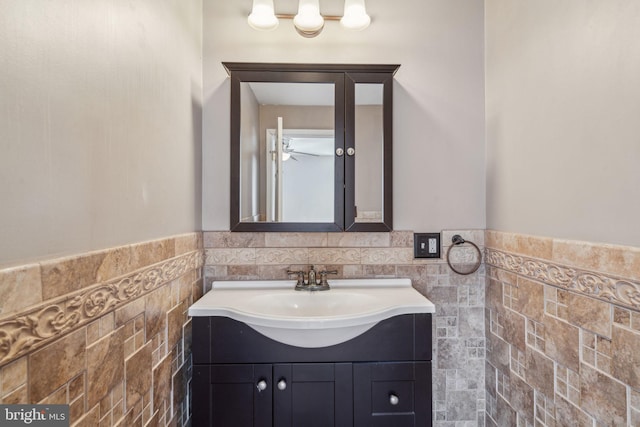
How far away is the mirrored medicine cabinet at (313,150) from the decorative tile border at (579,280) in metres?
0.54

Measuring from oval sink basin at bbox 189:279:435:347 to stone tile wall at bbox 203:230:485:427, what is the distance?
0.19 ft

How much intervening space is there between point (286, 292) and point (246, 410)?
0.46m

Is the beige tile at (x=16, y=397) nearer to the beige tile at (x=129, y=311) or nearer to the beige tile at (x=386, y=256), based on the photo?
the beige tile at (x=129, y=311)

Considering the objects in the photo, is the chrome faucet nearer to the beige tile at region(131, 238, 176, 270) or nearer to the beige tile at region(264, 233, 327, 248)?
the beige tile at region(264, 233, 327, 248)

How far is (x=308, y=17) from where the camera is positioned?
4.42 ft

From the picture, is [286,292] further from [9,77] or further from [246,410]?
[9,77]

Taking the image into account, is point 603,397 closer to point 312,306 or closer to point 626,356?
point 626,356

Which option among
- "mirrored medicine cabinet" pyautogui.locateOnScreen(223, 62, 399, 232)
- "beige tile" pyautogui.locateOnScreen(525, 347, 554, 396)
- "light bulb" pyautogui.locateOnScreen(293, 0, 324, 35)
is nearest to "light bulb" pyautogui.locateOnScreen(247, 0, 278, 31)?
"light bulb" pyautogui.locateOnScreen(293, 0, 324, 35)

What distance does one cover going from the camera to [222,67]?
1.44 m

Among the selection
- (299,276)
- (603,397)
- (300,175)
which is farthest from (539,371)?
(300,175)

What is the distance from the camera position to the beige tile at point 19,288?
51cm

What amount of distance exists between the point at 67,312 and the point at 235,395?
685 mm

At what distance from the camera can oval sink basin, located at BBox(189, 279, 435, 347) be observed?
1.05 m

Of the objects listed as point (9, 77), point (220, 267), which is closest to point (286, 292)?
point (220, 267)
